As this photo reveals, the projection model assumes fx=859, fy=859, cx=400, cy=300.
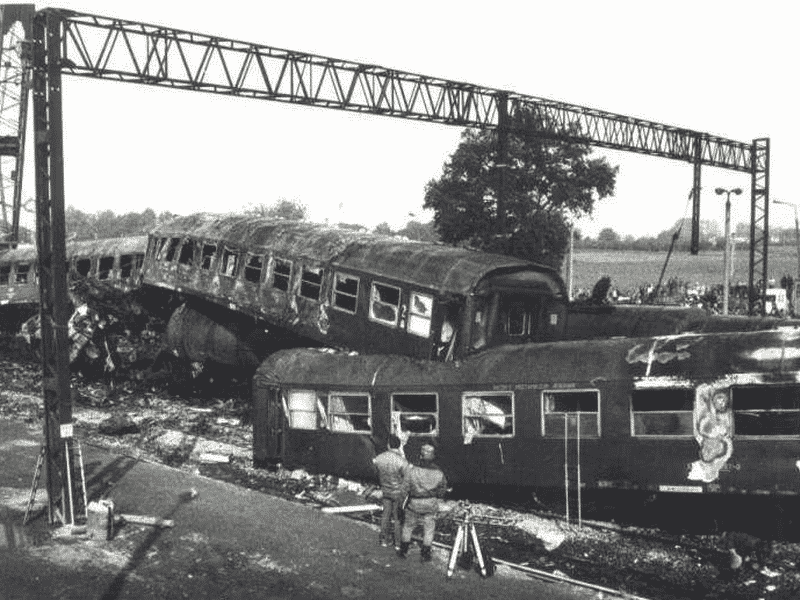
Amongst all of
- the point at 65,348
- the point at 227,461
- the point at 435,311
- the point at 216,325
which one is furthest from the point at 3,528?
the point at 216,325

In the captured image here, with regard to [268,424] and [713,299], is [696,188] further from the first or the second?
[268,424]

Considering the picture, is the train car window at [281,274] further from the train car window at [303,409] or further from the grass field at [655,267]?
the grass field at [655,267]

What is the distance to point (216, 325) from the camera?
24.0 m

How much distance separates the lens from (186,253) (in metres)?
24.8

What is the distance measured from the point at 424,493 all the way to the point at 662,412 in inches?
152

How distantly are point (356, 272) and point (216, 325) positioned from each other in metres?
6.22

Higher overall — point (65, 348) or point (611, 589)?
point (65, 348)

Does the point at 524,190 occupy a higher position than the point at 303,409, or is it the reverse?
the point at 524,190

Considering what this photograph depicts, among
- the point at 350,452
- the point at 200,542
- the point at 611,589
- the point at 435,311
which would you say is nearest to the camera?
the point at 611,589

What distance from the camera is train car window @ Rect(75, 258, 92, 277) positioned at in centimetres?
3043

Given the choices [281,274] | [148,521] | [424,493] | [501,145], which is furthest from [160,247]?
[424,493]

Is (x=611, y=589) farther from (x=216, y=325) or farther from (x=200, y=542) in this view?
(x=216, y=325)

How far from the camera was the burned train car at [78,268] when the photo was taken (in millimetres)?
28609

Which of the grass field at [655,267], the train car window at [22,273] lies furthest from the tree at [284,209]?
the train car window at [22,273]
